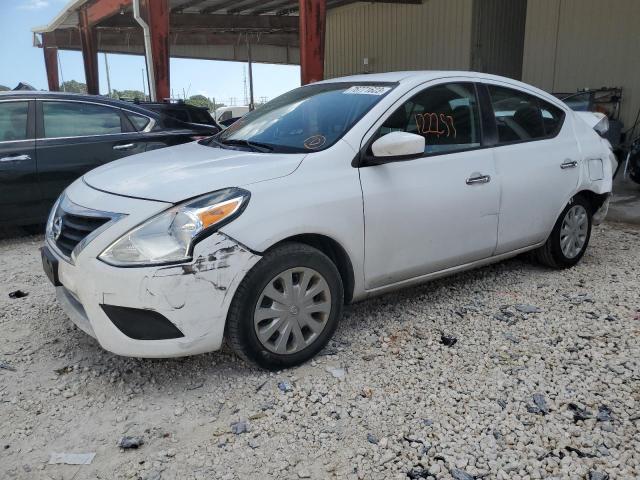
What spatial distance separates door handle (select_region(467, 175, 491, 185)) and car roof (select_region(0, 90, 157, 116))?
151 inches

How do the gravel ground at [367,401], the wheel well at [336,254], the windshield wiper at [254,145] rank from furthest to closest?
the windshield wiper at [254,145] → the wheel well at [336,254] → the gravel ground at [367,401]

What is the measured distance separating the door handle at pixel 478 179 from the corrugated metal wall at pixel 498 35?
11.1 metres

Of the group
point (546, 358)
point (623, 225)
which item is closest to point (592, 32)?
point (623, 225)

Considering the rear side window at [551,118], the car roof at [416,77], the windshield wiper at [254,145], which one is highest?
the car roof at [416,77]

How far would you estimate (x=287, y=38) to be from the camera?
24750 mm

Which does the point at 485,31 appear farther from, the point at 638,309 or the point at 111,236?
the point at 111,236

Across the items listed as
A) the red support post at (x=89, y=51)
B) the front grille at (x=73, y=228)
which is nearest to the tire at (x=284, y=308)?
the front grille at (x=73, y=228)

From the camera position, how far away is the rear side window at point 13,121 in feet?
17.0

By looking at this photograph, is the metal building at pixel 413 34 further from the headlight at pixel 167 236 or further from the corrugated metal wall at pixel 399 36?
the headlight at pixel 167 236

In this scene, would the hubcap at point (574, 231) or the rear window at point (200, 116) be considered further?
the rear window at point (200, 116)

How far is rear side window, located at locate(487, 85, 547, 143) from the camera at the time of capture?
3756 millimetres

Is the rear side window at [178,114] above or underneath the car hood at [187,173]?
above

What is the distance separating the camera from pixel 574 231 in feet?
14.4

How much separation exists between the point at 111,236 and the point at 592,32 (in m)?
10.9
